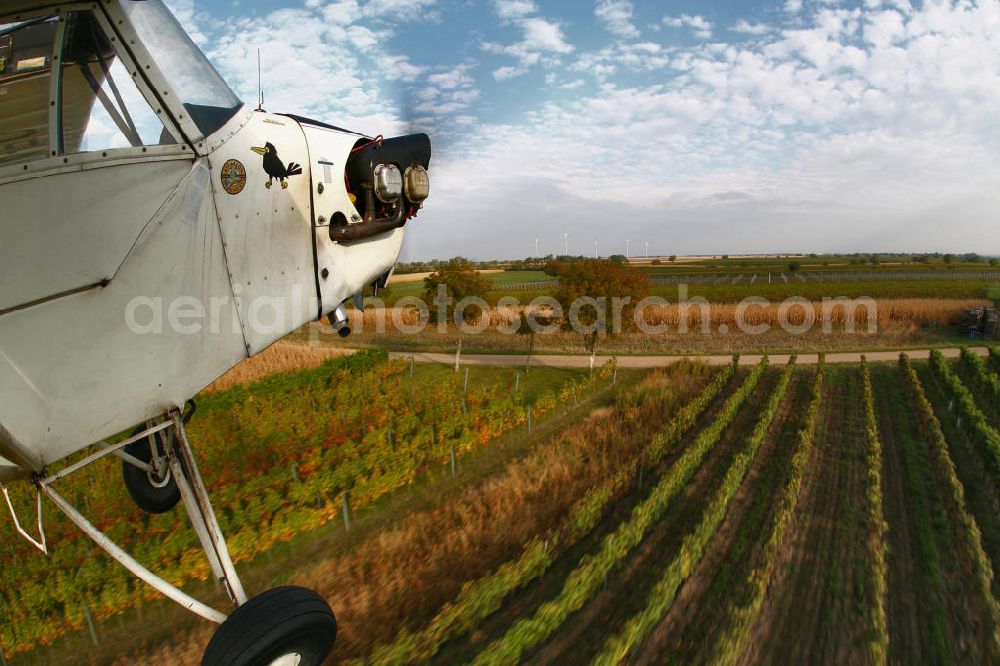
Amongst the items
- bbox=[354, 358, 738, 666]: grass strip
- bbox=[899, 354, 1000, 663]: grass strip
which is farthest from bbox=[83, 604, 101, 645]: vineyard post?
bbox=[899, 354, 1000, 663]: grass strip

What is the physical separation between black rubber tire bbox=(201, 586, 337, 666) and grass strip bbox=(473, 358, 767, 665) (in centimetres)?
210

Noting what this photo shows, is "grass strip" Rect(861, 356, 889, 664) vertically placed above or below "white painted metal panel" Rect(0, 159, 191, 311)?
below

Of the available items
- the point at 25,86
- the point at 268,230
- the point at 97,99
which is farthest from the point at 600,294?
the point at 25,86

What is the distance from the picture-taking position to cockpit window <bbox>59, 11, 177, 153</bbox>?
3035 millimetres

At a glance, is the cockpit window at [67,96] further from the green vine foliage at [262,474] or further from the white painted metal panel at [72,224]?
the green vine foliage at [262,474]

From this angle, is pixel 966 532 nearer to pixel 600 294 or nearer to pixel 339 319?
pixel 339 319

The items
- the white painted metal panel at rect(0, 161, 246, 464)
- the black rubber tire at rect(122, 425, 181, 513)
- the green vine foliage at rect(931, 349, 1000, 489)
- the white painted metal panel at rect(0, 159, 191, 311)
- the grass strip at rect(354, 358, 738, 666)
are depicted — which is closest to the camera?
the white painted metal panel at rect(0, 159, 191, 311)

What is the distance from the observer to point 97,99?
3.20m

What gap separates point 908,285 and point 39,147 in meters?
64.4

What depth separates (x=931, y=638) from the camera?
21.1ft

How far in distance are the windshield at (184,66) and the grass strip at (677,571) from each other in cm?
554

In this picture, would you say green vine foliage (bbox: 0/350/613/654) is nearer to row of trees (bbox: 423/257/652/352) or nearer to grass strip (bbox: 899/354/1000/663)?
row of trees (bbox: 423/257/652/352)

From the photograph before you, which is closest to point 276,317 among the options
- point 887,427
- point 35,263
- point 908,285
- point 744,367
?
point 35,263

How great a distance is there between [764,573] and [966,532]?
4.30m
